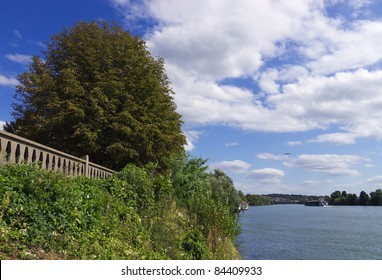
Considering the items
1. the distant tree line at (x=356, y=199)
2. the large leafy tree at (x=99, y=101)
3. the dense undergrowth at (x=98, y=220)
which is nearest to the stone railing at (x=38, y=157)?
the dense undergrowth at (x=98, y=220)

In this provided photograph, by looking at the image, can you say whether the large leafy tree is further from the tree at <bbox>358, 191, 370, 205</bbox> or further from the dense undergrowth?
the tree at <bbox>358, 191, 370, 205</bbox>

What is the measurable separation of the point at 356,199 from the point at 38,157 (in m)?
168

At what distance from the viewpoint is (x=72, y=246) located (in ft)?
19.9

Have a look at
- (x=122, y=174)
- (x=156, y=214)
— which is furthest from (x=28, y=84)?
(x=156, y=214)

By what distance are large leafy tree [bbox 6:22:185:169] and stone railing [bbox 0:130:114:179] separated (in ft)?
19.6

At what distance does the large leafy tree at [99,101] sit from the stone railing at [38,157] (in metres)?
5.96

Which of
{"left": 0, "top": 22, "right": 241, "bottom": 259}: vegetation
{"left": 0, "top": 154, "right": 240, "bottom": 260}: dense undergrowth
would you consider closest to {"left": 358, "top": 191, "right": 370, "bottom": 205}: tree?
{"left": 0, "top": 22, "right": 241, "bottom": 259}: vegetation

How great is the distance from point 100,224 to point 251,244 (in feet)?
77.3

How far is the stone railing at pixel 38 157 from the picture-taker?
24.9 feet

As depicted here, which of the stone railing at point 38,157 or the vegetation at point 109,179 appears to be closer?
the vegetation at point 109,179

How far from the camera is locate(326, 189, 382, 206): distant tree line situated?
473 ft

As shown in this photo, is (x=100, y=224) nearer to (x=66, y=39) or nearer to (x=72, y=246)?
(x=72, y=246)

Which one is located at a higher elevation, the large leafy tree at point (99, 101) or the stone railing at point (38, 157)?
the large leafy tree at point (99, 101)

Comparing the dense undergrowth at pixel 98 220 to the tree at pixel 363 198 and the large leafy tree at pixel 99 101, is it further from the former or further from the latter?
the tree at pixel 363 198
